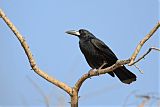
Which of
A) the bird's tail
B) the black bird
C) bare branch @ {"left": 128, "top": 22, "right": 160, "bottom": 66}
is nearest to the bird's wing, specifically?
the black bird

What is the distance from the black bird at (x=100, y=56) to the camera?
6.07m

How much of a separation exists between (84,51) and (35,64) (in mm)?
2406

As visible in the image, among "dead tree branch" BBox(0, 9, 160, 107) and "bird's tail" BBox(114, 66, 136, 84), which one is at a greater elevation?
"bird's tail" BBox(114, 66, 136, 84)

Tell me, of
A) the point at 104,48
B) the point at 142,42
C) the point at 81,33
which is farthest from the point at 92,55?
the point at 142,42

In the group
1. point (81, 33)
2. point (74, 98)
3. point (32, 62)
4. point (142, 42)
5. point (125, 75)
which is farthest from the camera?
point (81, 33)

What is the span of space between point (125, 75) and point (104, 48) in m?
0.64

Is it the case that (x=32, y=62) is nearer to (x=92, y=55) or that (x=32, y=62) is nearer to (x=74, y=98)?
(x=74, y=98)

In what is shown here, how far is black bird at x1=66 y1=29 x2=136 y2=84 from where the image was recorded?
6074 mm

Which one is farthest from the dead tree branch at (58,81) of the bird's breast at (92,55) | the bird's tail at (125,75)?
the bird's breast at (92,55)

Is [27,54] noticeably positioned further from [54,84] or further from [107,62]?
[107,62]

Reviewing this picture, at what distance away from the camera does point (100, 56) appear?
6.34 m

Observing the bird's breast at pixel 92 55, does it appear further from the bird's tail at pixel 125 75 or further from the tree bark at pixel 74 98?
the tree bark at pixel 74 98

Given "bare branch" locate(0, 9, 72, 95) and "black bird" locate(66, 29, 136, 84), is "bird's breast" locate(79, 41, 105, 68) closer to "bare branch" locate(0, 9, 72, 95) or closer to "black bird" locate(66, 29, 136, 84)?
"black bird" locate(66, 29, 136, 84)

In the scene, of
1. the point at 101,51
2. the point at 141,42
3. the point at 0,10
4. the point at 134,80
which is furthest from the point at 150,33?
the point at 101,51
